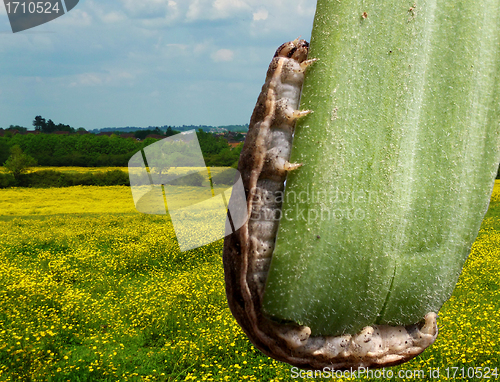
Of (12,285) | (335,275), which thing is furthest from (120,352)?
(335,275)

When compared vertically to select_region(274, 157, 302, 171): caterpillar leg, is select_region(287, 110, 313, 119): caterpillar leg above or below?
above

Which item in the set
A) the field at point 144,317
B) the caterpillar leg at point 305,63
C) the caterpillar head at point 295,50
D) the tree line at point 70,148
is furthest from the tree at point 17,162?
the caterpillar leg at point 305,63

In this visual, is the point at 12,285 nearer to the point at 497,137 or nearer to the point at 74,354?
the point at 74,354

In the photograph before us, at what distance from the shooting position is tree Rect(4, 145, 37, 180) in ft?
81.1

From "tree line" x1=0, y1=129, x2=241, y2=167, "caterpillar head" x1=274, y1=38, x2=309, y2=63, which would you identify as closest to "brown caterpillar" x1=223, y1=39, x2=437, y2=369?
"caterpillar head" x1=274, y1=38, x2=309, y2=63

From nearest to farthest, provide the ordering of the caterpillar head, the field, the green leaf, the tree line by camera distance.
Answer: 1. the green leaf
2. the caterpillar head
3. the field
4. the tree line

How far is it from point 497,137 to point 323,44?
58cm

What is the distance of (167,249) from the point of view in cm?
1082

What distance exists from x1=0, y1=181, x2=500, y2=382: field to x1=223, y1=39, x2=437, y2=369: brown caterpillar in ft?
7.91

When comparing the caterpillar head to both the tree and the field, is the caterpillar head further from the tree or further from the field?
the tree

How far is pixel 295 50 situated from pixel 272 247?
1.81ft

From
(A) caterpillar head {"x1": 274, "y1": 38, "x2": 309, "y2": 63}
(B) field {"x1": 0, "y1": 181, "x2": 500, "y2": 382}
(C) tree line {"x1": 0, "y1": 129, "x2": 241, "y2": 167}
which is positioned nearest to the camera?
(A) caterpillar head {"x1": 274, "y1": 38, "x2": 309, "y2": 63}

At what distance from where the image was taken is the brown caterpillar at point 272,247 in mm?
983

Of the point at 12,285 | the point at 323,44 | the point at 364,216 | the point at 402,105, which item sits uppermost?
the point at 323,44
